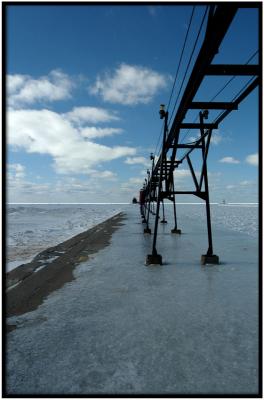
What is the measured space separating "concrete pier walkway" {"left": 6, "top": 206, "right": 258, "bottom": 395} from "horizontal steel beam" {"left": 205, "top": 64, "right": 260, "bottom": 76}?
4683 millimetres

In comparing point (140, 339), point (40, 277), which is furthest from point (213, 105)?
point (40, 277)

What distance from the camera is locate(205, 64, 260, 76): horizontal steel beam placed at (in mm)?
5345

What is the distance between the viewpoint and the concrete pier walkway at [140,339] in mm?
3129

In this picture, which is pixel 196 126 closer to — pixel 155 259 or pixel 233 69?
pixel 233 69

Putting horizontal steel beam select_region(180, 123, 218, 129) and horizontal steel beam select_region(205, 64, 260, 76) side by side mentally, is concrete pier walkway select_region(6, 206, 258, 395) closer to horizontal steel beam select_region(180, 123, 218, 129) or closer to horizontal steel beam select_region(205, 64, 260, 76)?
horizontal steel beam select_region(205, 64, 260, 76)

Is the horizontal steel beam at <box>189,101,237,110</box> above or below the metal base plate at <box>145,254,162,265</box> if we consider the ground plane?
above

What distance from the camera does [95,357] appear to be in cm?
363

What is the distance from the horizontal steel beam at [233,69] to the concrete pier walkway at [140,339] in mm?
4683

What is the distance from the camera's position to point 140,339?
13.4 feet

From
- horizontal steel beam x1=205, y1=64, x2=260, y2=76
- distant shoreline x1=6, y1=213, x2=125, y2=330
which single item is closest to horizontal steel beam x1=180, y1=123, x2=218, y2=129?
horizontal steel beam x1=205, y1=64, x2=260, y2=76

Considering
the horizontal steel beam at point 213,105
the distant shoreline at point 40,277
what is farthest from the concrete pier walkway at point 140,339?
the horizontal steel beam at point 213,105

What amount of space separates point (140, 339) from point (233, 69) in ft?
17.3

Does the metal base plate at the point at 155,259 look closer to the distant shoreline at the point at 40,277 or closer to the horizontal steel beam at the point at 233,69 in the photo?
the distant shoreline at the point at 40,277

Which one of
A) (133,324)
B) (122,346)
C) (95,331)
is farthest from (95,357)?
(133,324)
